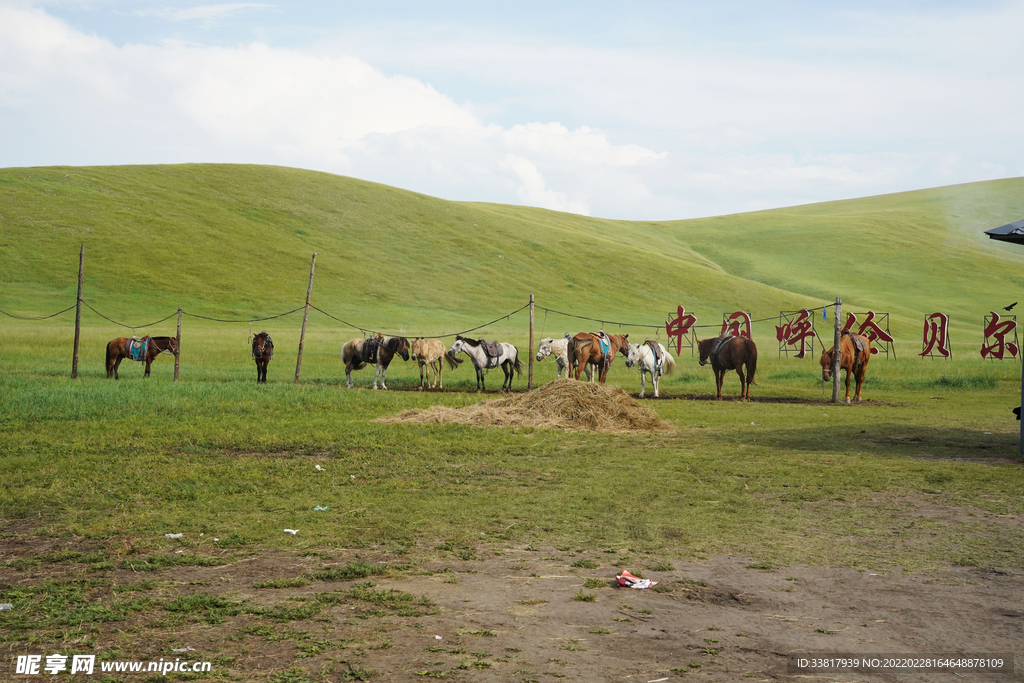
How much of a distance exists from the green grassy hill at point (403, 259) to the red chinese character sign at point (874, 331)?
7208 millimetres

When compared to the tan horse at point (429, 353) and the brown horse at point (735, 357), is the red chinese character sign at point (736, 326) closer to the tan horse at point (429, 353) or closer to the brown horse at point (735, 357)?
the brown horse at point (735, 357)

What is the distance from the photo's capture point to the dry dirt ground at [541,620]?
4684 millimetres

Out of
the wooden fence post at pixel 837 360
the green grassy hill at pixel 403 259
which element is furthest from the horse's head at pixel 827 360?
the green grassy hill at pixel 403 259

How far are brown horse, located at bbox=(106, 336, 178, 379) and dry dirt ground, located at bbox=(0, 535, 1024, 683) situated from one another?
18.2 meters

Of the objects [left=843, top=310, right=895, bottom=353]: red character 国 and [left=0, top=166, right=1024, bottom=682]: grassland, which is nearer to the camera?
[left=0, top=166, right=1024, bottom=682]: grassland

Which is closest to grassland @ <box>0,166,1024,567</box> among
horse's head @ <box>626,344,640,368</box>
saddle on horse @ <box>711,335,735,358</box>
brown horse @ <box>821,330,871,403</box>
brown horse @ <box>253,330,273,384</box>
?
brown horse @ <box>253,330,273,384</box>

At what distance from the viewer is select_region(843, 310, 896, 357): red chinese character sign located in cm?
3133

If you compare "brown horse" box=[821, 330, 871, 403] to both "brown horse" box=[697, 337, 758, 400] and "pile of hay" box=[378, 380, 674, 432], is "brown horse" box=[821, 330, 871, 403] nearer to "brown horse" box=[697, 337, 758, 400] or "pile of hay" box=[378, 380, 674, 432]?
"brown horse" box=[697, 337, 758, 400]

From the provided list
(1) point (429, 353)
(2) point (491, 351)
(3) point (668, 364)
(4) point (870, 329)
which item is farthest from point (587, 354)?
(4) point (870, 329)

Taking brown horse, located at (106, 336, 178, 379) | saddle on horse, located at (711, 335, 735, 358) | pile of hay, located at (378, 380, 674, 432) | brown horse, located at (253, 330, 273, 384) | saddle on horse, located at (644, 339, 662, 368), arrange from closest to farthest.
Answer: pile of hay, located at (378, 380, 674, 432) < saddle on horse, located at (711, 335, 735, 358) < saddle on horse, located at (644, 339, 662, 368) < brown horse, located at (253, 330, 273, 384) < brown horse, located at (106, 336, 178, 379)

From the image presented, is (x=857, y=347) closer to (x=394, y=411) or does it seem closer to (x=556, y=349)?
(x=556, y=349)

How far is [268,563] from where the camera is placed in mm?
6605

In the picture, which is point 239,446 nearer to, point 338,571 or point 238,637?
point 338,571

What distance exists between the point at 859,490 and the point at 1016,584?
3.62 m
